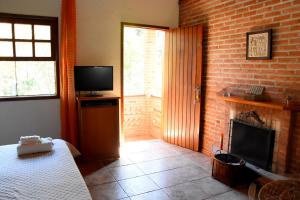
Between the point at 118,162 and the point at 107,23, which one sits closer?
the point at 118,162

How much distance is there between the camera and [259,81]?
A: 2979mm

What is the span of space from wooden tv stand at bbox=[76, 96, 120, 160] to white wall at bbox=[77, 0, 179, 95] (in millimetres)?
613

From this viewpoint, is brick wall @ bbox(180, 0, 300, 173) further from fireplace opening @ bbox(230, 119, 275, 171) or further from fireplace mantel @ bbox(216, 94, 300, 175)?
fireplace opening @ bbox(230, 119, 275, 171)

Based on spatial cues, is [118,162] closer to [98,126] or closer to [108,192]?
[98,126]

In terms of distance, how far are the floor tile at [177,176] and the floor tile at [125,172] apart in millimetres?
201

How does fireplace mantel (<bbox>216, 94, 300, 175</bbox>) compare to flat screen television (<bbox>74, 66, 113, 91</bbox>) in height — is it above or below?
below

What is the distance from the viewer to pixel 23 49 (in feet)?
11.5

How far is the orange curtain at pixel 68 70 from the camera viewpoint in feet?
11.2

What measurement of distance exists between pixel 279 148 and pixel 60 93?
2.91 metres

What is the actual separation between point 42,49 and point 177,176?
8.55 ft

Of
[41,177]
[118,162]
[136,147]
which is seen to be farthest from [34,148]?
[136,147]

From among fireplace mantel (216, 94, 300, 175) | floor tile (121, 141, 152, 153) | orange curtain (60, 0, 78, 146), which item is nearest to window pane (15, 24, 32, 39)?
orange curtain (60, 0, 78, 146)

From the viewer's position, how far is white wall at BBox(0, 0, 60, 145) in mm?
3383

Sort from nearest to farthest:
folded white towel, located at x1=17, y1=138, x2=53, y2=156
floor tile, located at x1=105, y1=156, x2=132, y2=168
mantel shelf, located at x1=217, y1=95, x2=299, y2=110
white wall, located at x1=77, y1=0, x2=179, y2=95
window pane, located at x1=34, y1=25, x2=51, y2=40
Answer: folded white towel, located at x1=17, y1=138, x2=53, y2=156 → mantel shelf, located at x1=217, y1=95, x2=299, y2=110 → floor tile, located at x1=105, y1=156, x2=132, y2=168 → window pane, located at x1=34, y1=25, x2=51, y2=40 → white wall, located at x1=77, y1=0, x2=179, y2=95
